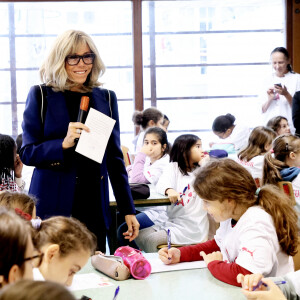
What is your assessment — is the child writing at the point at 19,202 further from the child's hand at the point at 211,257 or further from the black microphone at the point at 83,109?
the child's hand at the point at 211,257

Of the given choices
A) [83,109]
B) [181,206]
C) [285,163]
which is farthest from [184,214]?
[83,109]

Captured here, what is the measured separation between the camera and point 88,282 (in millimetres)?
1918

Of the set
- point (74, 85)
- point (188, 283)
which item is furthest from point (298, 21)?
point (188, 283)

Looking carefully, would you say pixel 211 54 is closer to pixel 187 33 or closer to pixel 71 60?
pixel 187 33

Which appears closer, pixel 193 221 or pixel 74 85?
pixel 74 85

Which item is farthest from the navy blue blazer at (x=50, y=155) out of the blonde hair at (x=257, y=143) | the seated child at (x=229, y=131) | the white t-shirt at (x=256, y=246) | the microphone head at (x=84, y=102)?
the seated child at (x=229, y=131)

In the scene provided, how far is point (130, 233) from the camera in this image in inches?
96.3

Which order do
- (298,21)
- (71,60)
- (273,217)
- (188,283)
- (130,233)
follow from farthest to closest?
1. (298,21)
2. (130,233)
3. (71,60)
4. (273,217)
5. (188,283)

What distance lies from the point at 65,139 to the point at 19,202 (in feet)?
1.04

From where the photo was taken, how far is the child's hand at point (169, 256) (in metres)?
2.13

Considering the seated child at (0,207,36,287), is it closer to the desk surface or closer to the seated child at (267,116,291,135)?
the desk surface

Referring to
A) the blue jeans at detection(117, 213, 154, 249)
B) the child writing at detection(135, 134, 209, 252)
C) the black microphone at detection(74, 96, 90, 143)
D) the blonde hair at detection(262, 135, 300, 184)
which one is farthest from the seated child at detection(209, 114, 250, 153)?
the black microphone at detection(74, 96, 90, 143)

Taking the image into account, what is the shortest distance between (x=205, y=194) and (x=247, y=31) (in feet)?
18.6

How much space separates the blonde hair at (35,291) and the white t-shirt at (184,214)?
2.92 meters
